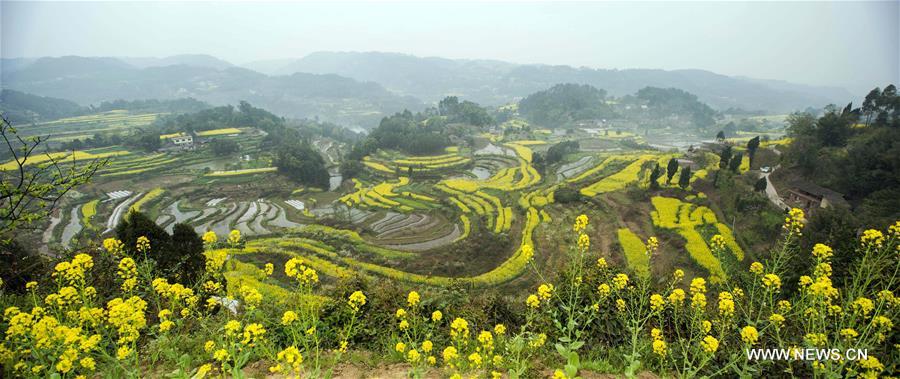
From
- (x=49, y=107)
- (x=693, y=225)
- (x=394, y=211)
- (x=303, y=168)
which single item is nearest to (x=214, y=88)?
(x=49, y=107)

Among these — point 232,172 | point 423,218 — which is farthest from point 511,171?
point 232,172

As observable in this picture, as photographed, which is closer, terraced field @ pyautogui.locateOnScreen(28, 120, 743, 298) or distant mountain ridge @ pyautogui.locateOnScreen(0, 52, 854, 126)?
terraced field @ pyautogui.locateOnScreen(28, 120, 743, 298)

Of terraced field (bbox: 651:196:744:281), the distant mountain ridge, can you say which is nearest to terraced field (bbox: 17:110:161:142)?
the distant mountain ridge

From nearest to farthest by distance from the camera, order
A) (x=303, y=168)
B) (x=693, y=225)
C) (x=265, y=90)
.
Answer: (x=693, y=225) < (x=303, y=168) < (x=265, y=90)

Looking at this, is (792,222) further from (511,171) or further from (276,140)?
(276,140)

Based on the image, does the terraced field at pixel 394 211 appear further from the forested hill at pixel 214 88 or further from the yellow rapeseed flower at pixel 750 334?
the forested hill at pixel 214 88

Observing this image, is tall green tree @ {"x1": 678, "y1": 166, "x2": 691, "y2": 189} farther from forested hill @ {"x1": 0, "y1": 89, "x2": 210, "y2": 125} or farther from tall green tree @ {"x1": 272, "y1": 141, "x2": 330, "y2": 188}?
forested hill @ {"x1": 0, "y1": 89, "x2": 210, "y2": 125}

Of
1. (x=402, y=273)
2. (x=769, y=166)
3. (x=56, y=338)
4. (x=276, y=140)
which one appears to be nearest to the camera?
(x=56, y=338)

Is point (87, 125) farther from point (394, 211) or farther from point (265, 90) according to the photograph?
point (265, 90)
